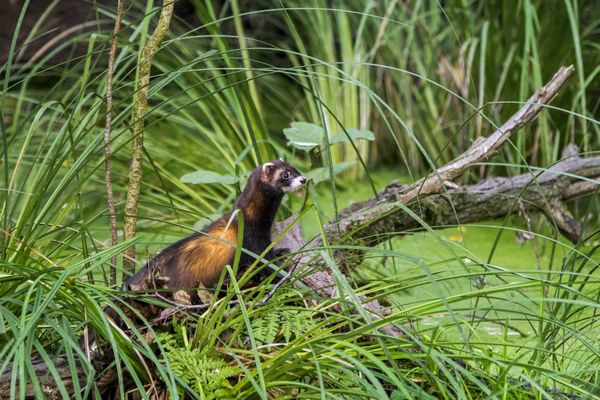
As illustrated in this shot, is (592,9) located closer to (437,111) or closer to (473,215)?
(437,111)

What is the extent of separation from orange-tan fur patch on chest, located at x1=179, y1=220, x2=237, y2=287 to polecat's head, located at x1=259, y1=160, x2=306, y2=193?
0.37 meters

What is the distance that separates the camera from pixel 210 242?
272cm

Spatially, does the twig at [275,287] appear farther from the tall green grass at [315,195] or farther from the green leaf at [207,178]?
the green leaf at [207,178]

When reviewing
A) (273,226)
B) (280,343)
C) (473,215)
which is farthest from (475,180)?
(280,343)

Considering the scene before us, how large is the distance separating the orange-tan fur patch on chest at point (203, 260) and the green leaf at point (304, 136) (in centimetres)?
51

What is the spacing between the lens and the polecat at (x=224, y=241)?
102 inches

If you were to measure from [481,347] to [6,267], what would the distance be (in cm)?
113

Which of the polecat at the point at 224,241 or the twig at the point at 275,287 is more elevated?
the twig at the point at 275,287

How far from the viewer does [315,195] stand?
243cm

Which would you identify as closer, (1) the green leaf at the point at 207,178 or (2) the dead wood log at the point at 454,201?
(2) the dead wood log at the point at 454,201

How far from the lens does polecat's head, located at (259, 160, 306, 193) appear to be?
308 centimetres

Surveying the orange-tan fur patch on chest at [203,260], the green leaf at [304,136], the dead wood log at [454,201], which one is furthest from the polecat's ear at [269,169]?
the orange-tan fur patch on chest at [203,260]

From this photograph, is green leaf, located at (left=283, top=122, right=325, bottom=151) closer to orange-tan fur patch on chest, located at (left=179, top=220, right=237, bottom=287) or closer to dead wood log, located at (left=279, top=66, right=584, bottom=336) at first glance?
dead wood log, located at (left=279, top=66, right=584, bottom=336)

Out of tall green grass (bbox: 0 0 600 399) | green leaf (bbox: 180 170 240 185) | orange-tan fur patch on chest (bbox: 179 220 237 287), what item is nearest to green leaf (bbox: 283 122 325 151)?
tall green grass (bbox: 0 0 600 399)
